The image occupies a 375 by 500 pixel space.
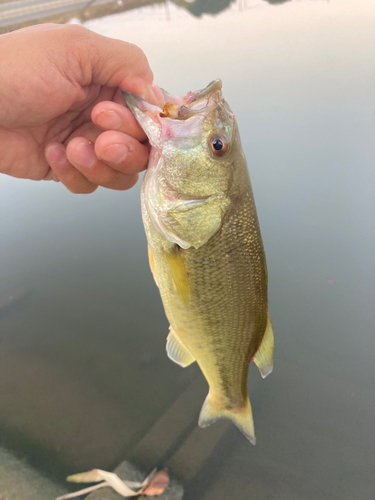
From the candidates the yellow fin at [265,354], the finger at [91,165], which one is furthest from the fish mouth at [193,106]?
the yellow fin at [265,354]

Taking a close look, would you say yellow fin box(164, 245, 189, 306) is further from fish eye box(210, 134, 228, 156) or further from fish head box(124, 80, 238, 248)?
fish eye box(210, 134, 228, 156)

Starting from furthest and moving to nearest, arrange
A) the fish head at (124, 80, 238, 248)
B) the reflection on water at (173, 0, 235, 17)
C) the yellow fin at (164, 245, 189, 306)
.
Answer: the reflection on water at (173, 0, 235, 17)
the yellow fin at (164, 245, 189, 306)
the fish head at (124, 80, 238, 248)

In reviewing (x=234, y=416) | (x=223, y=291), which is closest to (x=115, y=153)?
(x=223, y=291)

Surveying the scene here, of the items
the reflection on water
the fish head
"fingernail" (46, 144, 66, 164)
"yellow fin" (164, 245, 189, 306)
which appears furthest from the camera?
the reflection on water

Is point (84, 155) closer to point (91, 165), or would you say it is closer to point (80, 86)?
point (91, 165)

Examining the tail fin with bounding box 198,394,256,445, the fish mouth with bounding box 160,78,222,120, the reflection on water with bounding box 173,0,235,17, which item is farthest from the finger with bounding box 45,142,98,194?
the reflection on water with bounding box 173,0,235,17

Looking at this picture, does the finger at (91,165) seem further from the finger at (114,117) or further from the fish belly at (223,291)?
the fish belly at (223,291)

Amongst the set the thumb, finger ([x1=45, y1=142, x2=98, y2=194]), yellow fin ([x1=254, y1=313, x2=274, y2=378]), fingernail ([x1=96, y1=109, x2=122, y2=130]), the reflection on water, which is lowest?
yellow fin ([x1=254, y1=313, x2=274, y2=378])
